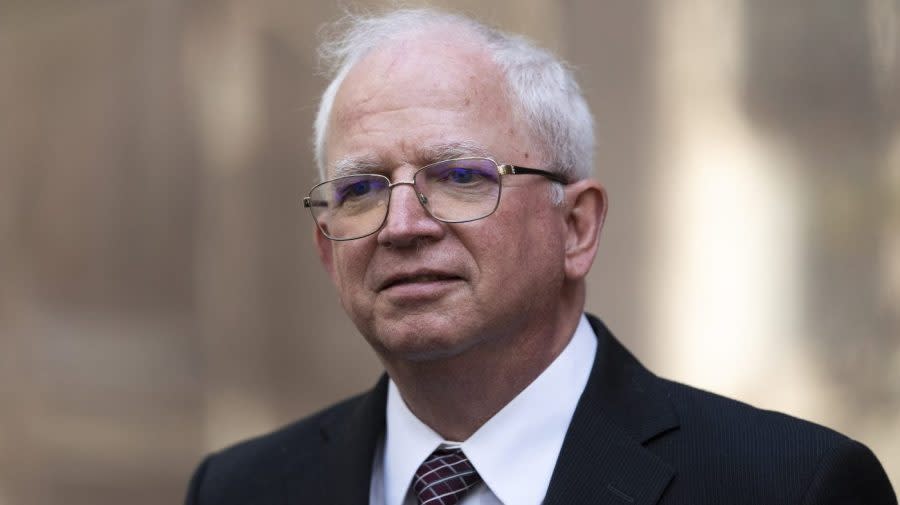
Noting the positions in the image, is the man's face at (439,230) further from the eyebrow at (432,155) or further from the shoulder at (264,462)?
the shoulder at (264,462)

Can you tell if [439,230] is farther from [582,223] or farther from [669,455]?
[669,455]

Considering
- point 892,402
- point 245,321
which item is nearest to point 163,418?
point 245,321

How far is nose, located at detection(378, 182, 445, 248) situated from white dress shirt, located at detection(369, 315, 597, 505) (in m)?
0.52

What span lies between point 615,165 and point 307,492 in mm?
1962

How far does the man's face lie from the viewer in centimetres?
255

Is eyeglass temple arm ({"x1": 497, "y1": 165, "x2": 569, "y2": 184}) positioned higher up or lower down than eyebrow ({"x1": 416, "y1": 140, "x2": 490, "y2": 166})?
lower down

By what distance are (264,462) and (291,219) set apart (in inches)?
82.5

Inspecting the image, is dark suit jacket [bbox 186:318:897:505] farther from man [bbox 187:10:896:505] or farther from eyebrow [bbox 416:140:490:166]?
eyebrow [bbox 416:140:490:166]

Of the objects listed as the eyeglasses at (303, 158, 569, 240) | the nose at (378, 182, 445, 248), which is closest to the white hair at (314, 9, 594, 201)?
the eyeglasses at (303, 158, 569, 240)

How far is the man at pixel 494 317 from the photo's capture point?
254 centimetres

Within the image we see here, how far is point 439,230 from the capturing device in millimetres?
2551

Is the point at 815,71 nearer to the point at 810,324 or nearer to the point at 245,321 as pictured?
the point at 810,324

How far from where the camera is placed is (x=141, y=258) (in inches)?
209

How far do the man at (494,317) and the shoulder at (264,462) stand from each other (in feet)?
0.67
